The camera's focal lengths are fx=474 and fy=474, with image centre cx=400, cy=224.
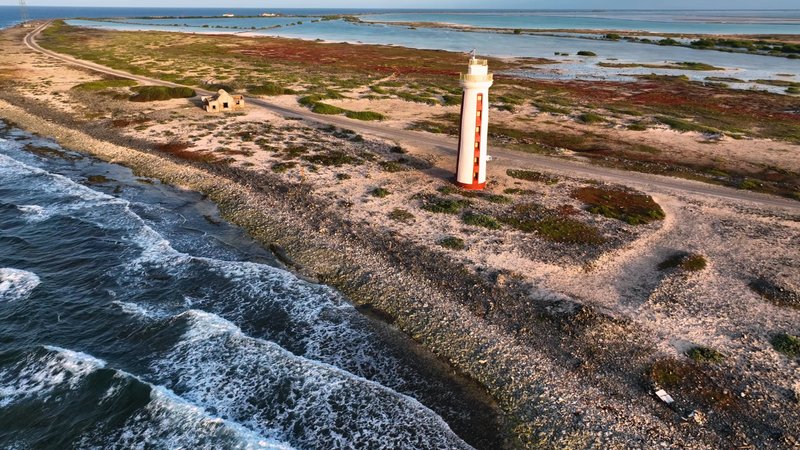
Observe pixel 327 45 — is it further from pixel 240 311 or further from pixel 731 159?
pixel 240 311

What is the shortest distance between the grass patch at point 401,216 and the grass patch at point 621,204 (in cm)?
1167

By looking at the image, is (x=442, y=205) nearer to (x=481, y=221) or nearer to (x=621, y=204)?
(x=481, y=221)

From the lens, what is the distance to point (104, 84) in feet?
214

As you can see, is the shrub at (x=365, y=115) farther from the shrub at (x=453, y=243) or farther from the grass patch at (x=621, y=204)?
the shrub at (x=453, y=243)

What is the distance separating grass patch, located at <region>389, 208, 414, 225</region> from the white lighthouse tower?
19.3 feet

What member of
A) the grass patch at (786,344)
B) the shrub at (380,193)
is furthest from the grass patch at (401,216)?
the grass patch at (786,344)

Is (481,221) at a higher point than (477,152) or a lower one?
lower

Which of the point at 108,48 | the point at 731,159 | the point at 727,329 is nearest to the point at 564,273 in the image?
the point at 727,329

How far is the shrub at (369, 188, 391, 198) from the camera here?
31.8 m

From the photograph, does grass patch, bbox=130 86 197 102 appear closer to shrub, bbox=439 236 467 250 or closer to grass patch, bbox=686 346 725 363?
shrub, bbox=439 236 467 250

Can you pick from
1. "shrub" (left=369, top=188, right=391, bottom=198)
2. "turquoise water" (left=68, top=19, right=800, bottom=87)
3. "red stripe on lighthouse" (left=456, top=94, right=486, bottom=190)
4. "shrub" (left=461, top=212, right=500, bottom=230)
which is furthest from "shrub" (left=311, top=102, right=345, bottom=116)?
"turquoise water" (left=68, top=19, right=800, bottom=87)

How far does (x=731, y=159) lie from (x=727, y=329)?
2927 centimetres

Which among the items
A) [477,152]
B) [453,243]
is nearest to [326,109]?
[477,152]

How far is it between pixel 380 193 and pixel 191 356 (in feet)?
56.3
